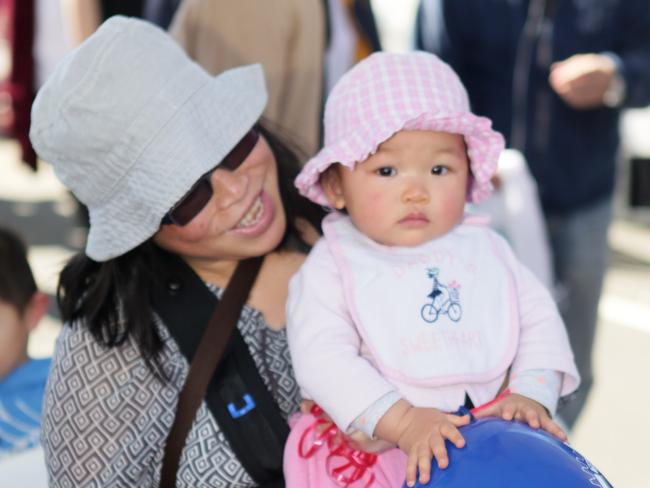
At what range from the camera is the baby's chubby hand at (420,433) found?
184cm

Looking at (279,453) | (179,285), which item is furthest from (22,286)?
(279,453)

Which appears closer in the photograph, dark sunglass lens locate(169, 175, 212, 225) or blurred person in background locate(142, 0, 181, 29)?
dark sunglass lens locate(169, 175, 212, 225)

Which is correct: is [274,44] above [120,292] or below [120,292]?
below

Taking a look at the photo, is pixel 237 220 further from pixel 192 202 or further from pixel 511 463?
pixel 511 463

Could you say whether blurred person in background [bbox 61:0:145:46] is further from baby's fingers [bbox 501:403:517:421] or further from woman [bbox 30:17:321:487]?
baby's fingers [bbox 501:403:517:421]

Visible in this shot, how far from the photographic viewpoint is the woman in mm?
2279

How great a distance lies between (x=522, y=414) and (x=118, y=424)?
0.83 meters

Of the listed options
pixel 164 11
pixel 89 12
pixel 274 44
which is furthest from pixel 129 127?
pixel 89 12

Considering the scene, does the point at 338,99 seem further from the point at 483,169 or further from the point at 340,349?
the point at 340,349

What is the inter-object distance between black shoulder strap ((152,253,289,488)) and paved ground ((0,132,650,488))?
41 cm

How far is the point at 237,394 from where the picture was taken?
2352mm

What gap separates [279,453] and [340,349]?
0.34 metres

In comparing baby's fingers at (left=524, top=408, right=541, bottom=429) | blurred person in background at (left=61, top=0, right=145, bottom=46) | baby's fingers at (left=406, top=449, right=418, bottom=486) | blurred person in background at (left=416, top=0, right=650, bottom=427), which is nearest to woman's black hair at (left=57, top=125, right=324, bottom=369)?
baby's fingers at (left=406, top=449, right=418, bottom=486)

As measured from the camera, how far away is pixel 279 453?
2.32 metres
